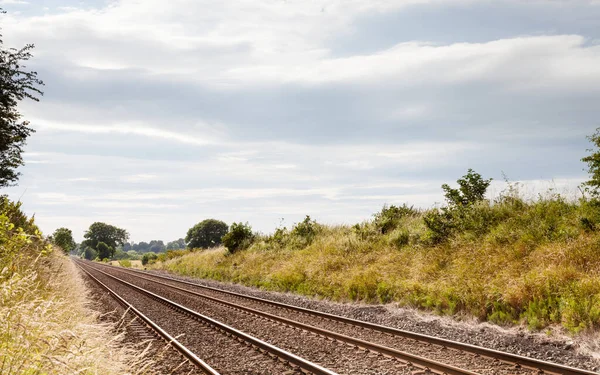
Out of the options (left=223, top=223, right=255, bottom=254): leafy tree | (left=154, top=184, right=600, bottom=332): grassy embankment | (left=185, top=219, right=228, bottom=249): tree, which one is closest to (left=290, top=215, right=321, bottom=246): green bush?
(left=154, top=184, right=600, bottom=332): grassy embankment

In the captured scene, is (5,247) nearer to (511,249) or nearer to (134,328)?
(134,328)

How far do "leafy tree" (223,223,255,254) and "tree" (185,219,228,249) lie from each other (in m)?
71.9

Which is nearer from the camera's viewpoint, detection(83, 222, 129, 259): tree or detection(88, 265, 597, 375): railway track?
detection(88, 265, 597, 375): railway track

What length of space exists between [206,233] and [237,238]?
74.0 meters

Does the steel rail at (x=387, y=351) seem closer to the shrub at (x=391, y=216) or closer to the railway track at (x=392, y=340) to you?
the railway track at (x=392, y=340)

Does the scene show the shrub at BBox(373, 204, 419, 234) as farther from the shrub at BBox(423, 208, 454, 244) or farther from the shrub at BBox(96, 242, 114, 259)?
the shrub at BBox(96, 242, 114, 259)

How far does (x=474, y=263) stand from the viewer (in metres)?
13.2

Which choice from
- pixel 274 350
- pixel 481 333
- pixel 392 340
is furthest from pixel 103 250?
pixel 481 333

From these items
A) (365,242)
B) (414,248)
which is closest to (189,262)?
(365,242)

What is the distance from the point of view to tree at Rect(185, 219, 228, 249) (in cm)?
10406

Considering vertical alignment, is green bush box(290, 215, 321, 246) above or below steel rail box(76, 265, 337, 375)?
above

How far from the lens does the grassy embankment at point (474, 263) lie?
10.2 m

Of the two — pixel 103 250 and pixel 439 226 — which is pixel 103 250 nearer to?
pixel 103 250

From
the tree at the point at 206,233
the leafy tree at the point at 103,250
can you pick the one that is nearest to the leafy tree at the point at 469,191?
the tree at the point at 206,233
